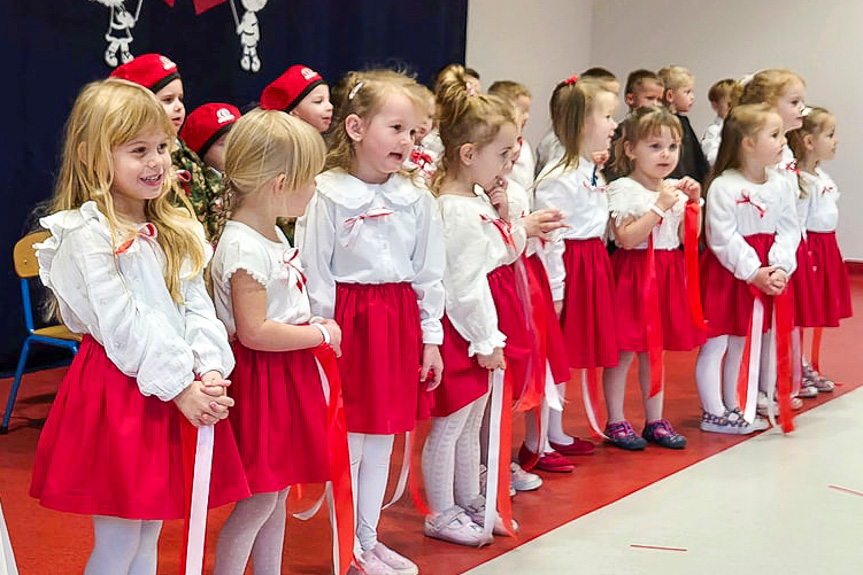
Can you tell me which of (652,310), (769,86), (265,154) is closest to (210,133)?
(265,154)

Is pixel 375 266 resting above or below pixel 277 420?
above

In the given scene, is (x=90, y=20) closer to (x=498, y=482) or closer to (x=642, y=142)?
(x=642, y=142)

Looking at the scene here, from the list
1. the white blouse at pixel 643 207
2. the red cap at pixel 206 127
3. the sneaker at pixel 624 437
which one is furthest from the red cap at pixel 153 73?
the sneaker at pixel 624 437

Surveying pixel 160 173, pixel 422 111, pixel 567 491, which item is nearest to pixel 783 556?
pixel 567 491

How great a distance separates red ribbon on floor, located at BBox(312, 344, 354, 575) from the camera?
7.88 ft

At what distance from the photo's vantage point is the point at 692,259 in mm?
4004

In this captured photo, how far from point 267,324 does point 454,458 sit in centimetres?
104

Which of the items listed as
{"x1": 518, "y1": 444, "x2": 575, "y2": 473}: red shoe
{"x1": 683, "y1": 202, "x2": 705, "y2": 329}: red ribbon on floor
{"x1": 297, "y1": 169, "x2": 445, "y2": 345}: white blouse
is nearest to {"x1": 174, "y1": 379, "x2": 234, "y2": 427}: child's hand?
{"x1": 297, "y1": 169, "x2": 445, "y2": 345}: white blouse

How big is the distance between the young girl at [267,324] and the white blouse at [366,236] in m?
0.23

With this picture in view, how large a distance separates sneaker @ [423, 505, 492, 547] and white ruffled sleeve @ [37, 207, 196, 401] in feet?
3.94

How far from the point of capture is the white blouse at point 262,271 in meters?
2.26

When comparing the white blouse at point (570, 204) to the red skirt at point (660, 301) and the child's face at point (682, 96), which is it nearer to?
the red skirt at point (660, 301)

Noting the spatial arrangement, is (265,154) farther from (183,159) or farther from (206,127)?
(206,127)

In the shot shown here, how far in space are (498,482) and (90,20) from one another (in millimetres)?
3159
